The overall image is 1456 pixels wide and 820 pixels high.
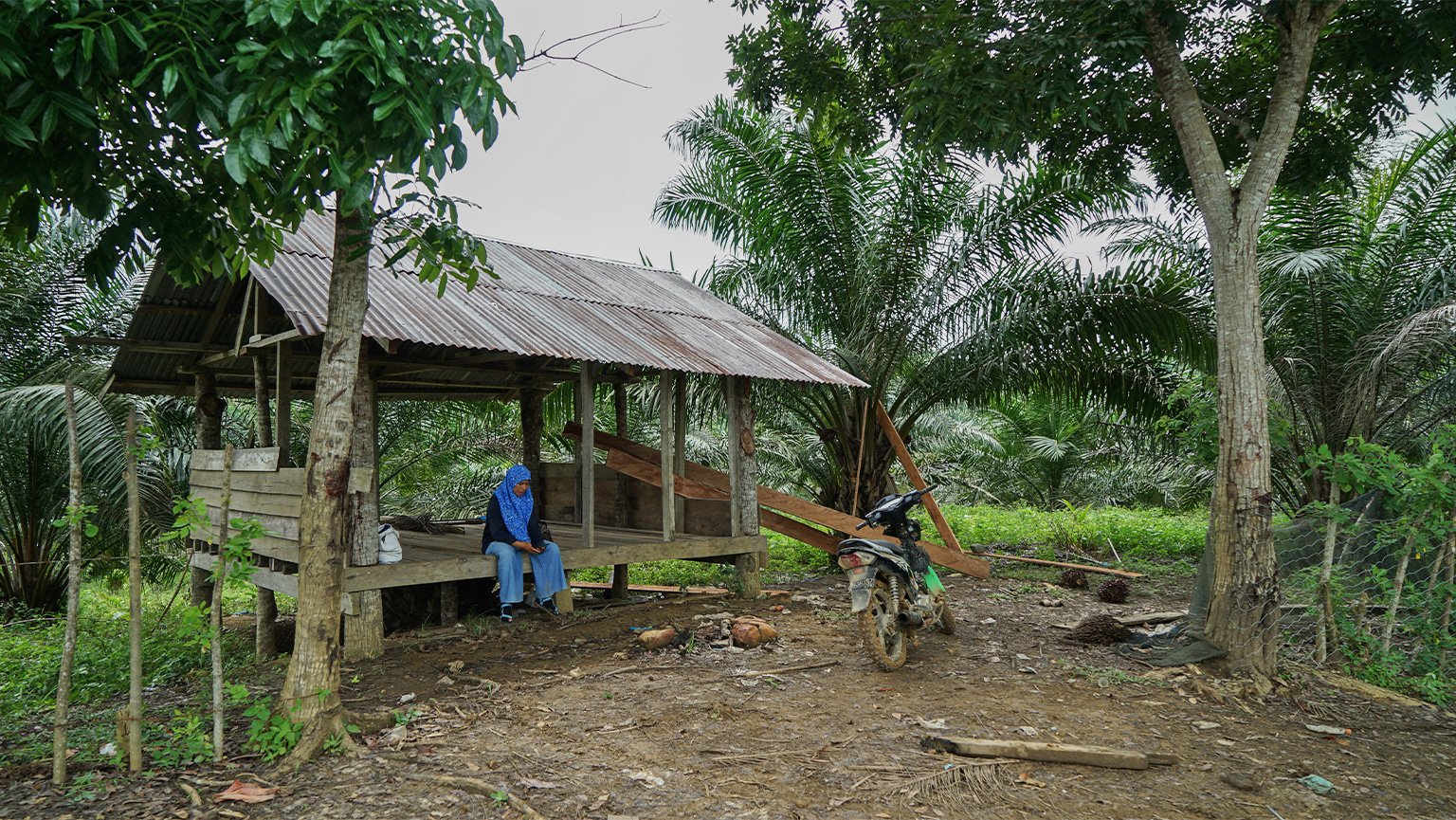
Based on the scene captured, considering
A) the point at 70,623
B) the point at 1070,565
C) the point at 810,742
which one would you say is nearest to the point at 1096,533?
the point at 1070,565

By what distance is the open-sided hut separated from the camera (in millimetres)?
6625

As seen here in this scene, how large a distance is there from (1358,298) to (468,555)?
9220mm

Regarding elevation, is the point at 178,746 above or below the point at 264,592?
below

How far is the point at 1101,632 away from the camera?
268 inches

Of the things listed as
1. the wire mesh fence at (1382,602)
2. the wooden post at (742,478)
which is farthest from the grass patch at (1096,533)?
the wire mesh fence at (1382,602)

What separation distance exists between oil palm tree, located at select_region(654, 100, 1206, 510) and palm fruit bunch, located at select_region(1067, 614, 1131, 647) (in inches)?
156

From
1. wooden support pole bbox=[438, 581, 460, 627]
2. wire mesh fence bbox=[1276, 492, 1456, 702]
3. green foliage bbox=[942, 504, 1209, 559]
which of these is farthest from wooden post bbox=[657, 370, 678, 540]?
green foliage bbox=[942, 504, 1209, 559]

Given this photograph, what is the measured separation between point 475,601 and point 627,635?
2001 millimetres

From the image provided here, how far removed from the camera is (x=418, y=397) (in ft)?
37.2

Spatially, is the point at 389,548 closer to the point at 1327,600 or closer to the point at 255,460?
the point at 255,460

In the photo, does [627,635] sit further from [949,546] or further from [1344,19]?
[1344,19]

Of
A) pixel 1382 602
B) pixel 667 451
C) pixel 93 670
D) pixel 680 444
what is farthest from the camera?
pixel 680 444

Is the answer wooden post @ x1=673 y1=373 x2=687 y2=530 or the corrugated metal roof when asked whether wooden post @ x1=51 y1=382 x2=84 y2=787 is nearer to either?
the corrugated metal roof

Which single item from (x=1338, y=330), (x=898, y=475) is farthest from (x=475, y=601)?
(x=898, y=475)
